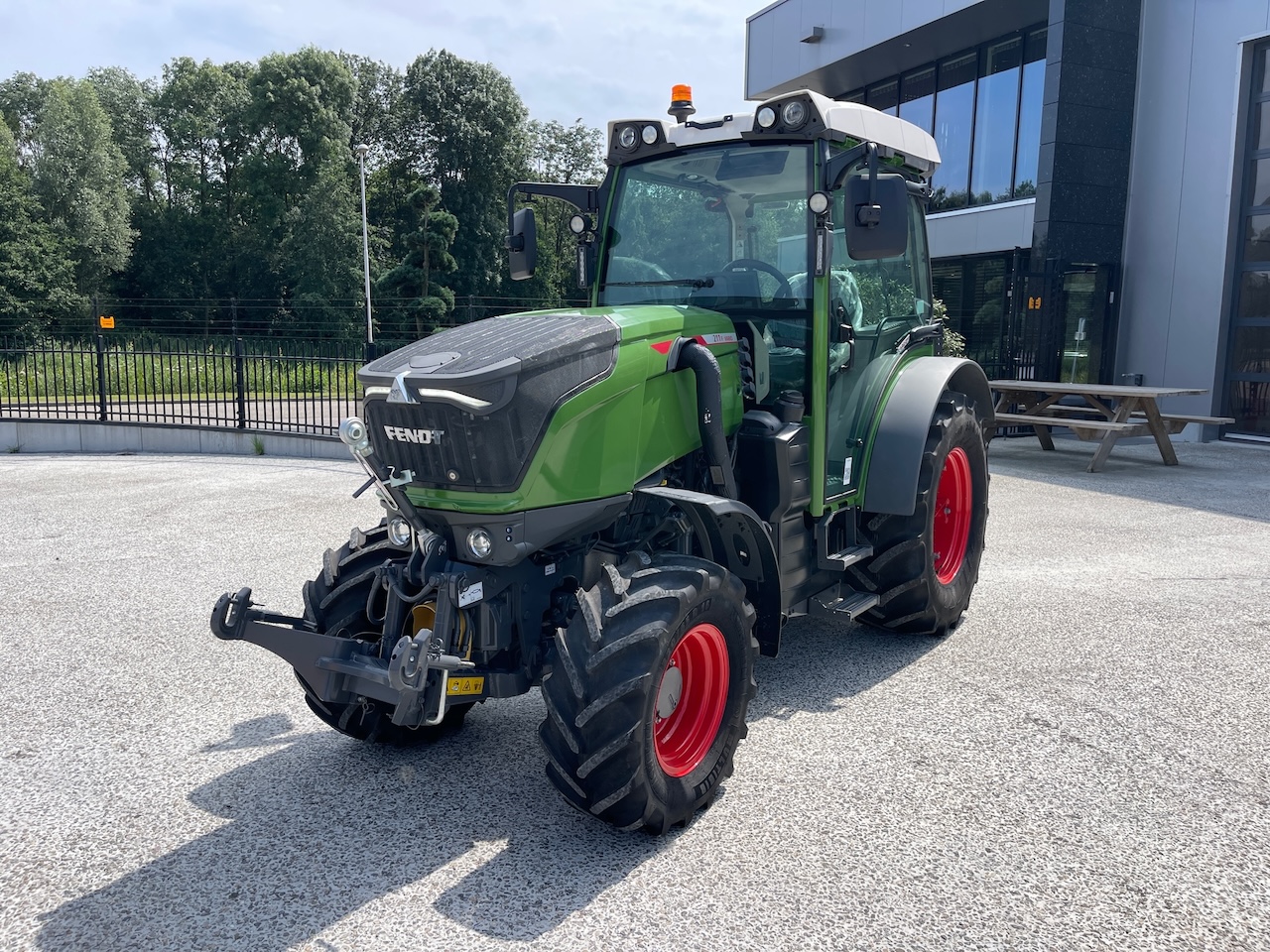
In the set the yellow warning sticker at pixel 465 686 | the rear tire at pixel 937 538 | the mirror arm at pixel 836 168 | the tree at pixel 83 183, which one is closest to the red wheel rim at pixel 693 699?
the yellow warning sticker at pixel 465 686

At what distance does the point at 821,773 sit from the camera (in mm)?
3408

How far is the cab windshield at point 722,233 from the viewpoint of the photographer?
400 cm

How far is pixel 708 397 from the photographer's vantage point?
350cm

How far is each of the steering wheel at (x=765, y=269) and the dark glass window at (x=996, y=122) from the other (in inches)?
503

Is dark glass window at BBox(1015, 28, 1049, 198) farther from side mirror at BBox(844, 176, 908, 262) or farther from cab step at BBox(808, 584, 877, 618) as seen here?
side mirror at BBox(844, 176, 908, 262)

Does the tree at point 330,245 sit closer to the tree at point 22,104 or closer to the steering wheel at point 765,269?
the tree at point 22,104

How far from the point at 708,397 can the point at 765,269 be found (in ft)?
2.71

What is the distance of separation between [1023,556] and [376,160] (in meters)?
44.9

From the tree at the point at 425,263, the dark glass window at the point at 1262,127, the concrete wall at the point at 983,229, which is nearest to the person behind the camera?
the dark glass window at the point at 1262,127

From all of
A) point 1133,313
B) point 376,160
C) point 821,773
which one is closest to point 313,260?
point 376,160

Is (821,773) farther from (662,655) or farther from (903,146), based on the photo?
(903,146)

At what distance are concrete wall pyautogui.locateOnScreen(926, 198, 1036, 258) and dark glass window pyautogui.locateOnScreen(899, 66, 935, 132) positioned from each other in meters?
2.04

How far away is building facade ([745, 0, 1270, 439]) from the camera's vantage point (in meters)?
12.3

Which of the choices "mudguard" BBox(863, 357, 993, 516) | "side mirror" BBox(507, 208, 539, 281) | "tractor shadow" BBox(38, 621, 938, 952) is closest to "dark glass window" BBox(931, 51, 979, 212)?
"mudguard" BBox(863, 357, 993, 516)
